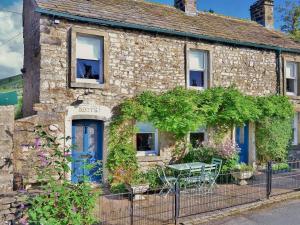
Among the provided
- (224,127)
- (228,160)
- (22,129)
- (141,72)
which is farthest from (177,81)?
(22,129)

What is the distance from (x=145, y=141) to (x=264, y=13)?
11.1 meters

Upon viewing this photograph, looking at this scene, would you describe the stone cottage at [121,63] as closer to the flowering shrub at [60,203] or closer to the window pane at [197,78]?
the window pane at [197,78]

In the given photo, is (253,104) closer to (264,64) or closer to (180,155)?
(264,64)

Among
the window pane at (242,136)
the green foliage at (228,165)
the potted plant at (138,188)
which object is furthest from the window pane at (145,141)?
the window pane at (242,136)

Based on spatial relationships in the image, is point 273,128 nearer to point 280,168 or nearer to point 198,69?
point 280,168

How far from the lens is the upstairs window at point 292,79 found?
14.5m

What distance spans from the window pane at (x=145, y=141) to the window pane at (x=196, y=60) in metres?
3.34

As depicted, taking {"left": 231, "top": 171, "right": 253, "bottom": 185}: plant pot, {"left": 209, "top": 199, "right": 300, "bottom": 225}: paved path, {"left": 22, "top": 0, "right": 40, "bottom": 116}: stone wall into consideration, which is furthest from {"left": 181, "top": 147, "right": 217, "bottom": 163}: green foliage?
{"left": 22, "top": 0, "right": 40, "bottom": 116}: stone wall

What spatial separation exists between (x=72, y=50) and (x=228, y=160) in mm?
6542

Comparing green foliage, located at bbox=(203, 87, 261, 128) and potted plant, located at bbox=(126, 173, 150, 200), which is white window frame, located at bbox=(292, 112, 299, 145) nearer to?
green foliage, located at bbox=(203, 87, 261, 128)

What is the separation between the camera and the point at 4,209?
4.98 m

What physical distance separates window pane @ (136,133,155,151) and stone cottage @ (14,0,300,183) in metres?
0.04

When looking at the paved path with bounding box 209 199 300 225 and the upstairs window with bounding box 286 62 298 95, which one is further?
the upstairs window with bounding box 286 62 298 95

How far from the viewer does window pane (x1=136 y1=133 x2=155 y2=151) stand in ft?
34.9
